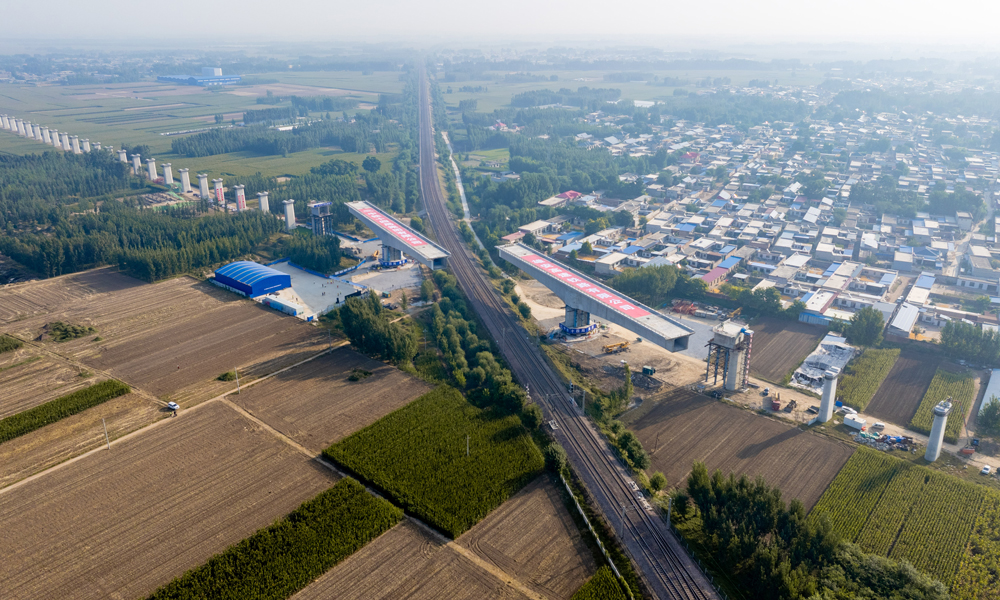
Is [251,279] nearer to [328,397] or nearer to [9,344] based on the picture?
[9,344]

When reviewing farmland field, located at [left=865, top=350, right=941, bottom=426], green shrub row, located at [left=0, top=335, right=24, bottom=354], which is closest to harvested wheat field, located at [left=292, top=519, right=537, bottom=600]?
farmland field, located at [left=865, top=350, right=941, bottom=426]

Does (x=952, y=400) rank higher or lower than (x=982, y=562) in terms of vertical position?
higher

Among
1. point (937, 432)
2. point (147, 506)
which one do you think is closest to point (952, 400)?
point (937, 432)

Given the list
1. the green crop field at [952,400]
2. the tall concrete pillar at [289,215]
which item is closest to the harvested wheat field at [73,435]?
the tall concrete pillar at [289,215]

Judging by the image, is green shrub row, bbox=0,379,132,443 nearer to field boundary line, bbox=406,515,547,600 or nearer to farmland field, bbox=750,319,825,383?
field boundary line, bbox=406,515,547,600

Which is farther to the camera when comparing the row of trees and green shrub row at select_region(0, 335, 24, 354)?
green shrub row at select_region(0, 335, 24, 354)

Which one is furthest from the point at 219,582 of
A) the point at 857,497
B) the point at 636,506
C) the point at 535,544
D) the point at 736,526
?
the point at 857,497

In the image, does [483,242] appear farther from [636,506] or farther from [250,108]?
[250,108]
